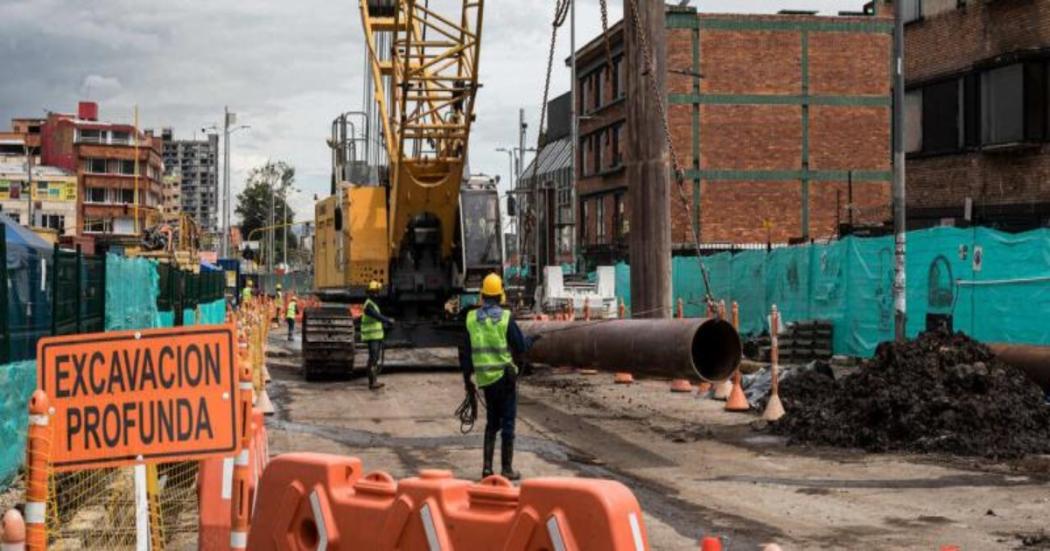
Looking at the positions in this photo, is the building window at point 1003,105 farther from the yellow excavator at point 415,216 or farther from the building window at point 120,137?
the building window at point 120,137

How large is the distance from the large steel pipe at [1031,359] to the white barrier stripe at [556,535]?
34.5 ft

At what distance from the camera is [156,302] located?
64.7 ft

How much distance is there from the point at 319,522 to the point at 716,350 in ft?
23.9

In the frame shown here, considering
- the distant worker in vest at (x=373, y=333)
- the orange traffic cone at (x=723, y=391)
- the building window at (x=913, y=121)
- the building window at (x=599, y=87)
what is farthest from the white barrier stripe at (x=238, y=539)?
the building window at (x=599, y=87)

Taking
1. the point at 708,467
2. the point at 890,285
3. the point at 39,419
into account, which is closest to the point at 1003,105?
the point at 890,285

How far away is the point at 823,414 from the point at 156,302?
10312 millimetres

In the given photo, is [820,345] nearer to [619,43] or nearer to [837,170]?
[837,170]

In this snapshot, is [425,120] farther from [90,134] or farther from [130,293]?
[90,134]

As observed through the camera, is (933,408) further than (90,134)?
No

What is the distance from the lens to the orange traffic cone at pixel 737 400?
17312 millimetres

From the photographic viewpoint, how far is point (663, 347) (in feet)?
42.7

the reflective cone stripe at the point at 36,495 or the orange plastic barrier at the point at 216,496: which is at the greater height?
the reflective cone stripe at the point at 36,495

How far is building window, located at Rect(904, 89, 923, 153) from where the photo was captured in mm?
32062

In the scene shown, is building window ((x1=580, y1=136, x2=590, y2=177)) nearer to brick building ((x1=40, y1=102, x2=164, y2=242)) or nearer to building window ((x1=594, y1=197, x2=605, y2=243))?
building window ((x1=594, y1=197, x2=605, y2=243))
